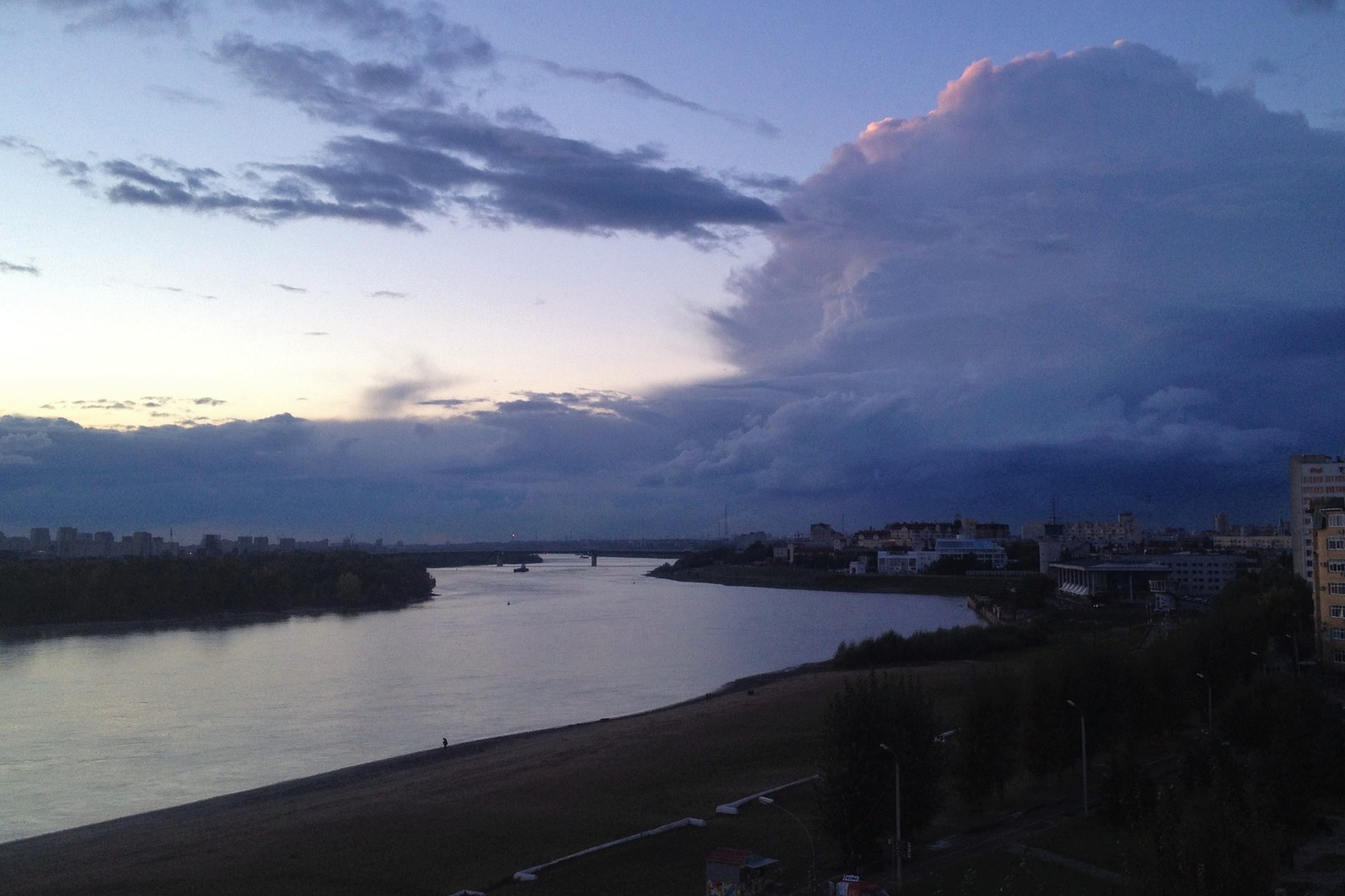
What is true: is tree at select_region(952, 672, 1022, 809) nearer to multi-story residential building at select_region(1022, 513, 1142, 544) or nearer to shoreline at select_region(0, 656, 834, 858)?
shoreline at select_region(0, 656, 834, 858)

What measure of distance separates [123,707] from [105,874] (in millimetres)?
12365

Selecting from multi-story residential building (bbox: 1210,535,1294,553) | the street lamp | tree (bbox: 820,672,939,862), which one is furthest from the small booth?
multi-story residential building (bbox: 1210,535,1294,553)

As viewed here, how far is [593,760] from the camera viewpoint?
1475cm

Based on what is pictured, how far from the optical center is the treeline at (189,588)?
42344 mm

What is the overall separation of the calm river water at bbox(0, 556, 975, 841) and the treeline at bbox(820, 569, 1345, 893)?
967 cm

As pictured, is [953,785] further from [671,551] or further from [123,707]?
[671,551]

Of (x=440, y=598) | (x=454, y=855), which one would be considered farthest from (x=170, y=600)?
(x=454, y=855)

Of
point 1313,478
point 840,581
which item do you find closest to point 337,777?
point 1313,478

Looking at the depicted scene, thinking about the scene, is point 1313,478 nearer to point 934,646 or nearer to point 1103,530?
point 934,646

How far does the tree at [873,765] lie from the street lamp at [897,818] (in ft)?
0.14

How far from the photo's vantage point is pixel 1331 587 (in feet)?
63.0

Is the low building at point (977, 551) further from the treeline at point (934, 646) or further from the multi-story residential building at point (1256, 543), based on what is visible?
the treeline at point (934, 646)

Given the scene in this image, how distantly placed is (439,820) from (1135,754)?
7675 millimetres

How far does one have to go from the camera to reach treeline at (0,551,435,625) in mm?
42344
